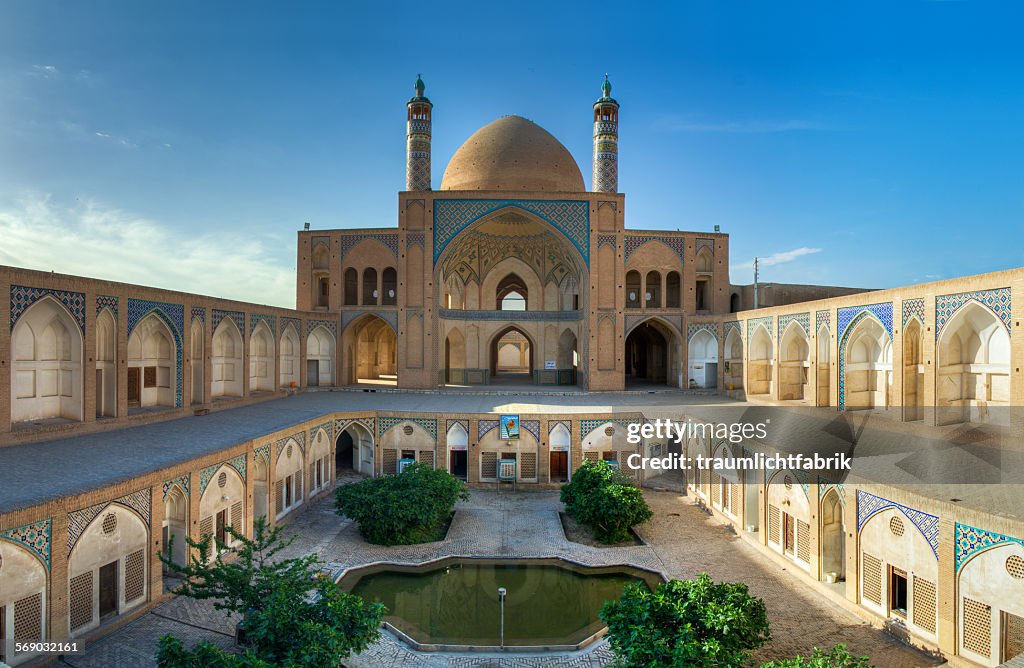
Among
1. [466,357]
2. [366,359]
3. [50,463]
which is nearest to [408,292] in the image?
[466,357]

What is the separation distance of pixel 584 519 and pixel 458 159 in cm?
1361

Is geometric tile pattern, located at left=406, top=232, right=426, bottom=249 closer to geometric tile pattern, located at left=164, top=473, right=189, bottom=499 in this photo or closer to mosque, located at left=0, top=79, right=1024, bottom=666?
mosque, located at left=0, top=79, right=1024, bottom=666

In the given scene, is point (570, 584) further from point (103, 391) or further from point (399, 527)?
point (103, 391)

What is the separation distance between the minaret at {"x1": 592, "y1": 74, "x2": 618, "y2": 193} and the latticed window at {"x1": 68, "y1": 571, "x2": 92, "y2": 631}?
53.0 feet

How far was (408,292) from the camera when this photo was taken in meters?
16.6

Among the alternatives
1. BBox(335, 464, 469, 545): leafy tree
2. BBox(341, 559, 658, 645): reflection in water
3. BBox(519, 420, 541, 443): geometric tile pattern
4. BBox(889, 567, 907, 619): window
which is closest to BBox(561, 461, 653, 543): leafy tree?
BBox(341, 559, 658, 645): reflection in water

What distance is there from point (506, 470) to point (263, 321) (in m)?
7.08

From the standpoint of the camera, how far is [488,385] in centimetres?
1867

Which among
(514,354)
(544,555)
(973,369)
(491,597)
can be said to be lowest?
(491,597)

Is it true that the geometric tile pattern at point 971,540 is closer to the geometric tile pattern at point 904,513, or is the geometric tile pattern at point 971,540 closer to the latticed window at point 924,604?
the geometric tile pattern at point 904,513

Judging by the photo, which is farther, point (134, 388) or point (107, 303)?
point (134, 388)

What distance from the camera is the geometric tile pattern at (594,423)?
12031 millimetres

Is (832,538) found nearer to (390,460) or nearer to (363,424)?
(390,460)

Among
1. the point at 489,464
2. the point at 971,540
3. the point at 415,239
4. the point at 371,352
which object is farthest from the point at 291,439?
the point at 371,352
